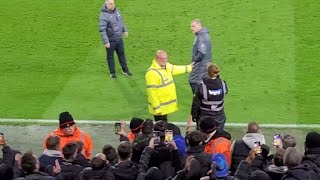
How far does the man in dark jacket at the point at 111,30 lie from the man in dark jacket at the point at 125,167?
605 cm

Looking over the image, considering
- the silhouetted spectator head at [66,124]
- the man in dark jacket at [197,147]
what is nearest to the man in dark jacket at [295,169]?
the man in dark jacket at [197,147]

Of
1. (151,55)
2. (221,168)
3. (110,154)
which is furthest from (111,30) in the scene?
(221,168)

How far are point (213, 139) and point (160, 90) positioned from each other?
8.83 feet

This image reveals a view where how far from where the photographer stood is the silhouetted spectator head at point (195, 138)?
30.7 feet

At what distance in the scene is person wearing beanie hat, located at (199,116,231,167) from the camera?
9953mm

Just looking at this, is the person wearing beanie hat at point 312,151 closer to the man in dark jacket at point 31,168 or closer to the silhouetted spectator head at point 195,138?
the silhouetted spectator head at point 195,138

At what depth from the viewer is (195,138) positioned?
30.7 feet

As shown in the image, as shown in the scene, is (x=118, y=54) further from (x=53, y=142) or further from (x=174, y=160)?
(x=174, y=160)

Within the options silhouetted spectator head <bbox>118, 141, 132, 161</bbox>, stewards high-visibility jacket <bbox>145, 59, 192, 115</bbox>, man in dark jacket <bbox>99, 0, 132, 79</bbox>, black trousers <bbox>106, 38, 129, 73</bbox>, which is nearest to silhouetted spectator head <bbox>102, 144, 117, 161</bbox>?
silhouetted spectator head <bbox>118, 141, 132, 161</bbox>

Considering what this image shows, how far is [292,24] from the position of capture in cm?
1723

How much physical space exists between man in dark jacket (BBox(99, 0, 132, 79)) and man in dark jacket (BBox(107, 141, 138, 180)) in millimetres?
6055

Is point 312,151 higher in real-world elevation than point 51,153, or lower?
lower

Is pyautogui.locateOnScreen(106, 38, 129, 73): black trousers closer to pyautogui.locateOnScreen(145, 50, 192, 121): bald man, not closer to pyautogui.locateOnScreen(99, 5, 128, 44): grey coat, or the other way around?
pyautogui.locateOnScreen(99, 5, 128, 44): grey coat

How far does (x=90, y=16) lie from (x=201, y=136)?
9317 millimetres
